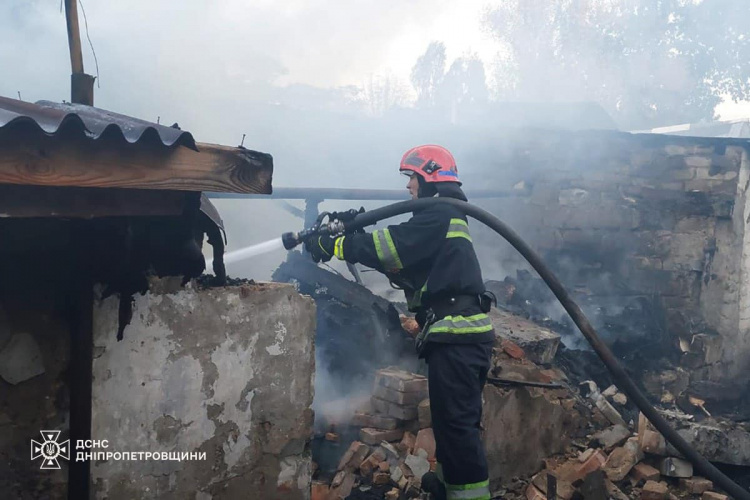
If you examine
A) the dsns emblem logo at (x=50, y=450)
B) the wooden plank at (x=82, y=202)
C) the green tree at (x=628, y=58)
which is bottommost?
the dsns emblem logo at (x=50, y=450)

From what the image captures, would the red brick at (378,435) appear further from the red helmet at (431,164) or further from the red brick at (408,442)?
the red helmet at (431,164)

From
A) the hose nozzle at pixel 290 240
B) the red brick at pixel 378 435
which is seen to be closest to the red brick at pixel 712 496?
the red brick at pixel 378 435

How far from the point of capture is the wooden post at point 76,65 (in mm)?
3447

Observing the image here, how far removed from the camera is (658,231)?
26.4 feet

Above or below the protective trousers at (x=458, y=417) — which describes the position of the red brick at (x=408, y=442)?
below

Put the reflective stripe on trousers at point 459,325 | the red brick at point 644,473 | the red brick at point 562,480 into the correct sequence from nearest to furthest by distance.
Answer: the reflective stripe on trousers at point 459,325, the red brick at point 562,480, the red brick at point 644,473

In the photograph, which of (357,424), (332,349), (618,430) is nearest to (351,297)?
(332,349)

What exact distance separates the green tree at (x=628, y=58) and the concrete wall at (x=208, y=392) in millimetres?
22010

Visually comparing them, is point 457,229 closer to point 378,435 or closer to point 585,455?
point 378,435

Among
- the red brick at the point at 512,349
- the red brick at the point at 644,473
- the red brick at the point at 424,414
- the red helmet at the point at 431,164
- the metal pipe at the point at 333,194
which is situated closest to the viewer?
the red helmet at the point at 431,164

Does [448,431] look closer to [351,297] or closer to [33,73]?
[351,297]

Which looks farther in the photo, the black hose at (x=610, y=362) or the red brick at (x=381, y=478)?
the red brick at (x=381, y=478)

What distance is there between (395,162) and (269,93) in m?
8.67

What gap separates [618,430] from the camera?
224 inches
